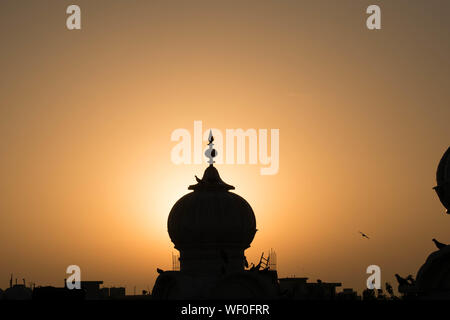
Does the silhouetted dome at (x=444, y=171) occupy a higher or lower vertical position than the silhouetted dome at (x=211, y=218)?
higher

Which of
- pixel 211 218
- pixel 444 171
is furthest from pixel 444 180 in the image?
pixel 211 218

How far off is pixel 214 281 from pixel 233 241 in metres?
4.07

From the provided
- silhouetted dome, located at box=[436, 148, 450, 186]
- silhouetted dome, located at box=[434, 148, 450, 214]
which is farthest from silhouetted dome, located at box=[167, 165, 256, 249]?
silhouetted dome, located at box=[436, 148, 450, 186]

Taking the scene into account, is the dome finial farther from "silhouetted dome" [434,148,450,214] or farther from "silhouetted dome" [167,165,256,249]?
"silhouetted dome" [434,148,450,214]

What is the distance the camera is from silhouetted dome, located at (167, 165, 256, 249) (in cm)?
6644

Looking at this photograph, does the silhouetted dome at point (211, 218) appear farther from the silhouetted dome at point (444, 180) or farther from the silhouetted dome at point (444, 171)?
the silhouetted dome at point (444, 171)

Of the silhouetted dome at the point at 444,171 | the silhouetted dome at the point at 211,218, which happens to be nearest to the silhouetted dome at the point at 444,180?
the silhouetted dome at the point at 444,171

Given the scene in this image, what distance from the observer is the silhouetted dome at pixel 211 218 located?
6644 cm

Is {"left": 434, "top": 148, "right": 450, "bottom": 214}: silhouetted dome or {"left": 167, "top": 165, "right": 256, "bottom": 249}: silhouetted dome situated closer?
{"left": 434, "top": 148, "right": 450, "bottom": 214}: silhouetted dome

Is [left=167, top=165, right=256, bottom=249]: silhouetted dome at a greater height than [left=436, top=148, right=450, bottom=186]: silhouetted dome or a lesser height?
lesser

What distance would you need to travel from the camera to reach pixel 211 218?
6656 centimetres

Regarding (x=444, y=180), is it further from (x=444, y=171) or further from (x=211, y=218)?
(x=211, y=218)
